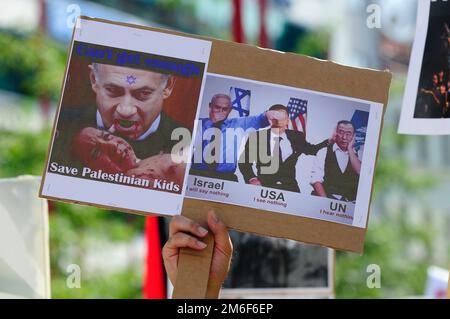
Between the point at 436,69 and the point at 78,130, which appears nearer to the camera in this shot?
the point at 78,130

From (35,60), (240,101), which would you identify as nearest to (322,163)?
(240,101)

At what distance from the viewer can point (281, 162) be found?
5.46ft

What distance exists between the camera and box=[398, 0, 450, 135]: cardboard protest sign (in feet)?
5.95

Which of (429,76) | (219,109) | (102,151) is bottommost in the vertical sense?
(102,151)

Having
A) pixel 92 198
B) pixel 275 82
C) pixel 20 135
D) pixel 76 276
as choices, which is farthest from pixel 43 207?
pixel 20 135

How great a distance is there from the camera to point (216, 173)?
165 centimetres

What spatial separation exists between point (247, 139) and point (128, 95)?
223 mm

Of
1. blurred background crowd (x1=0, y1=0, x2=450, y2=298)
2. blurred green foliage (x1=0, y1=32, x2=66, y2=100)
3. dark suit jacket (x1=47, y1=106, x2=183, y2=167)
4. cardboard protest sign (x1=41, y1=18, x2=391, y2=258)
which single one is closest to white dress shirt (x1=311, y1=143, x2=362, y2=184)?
cardboard protest sign (x1=41, y1=18, x2=391, y2=258)

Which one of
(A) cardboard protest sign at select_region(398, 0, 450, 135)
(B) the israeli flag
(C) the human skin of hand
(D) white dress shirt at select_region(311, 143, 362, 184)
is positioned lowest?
(C) the human skin of hand

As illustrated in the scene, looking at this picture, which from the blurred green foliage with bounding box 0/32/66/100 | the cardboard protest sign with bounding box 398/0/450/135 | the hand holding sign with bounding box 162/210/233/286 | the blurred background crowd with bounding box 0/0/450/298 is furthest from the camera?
the blurred green foliage with bounding box 0/32/66/100

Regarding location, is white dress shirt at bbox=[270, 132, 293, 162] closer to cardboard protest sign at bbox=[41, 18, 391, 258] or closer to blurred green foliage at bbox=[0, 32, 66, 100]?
cardboard protest sign at bbox=[41, 18, 391, 258]

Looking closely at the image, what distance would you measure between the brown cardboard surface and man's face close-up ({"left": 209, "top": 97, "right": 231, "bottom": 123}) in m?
0.05

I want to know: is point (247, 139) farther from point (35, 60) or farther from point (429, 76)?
point (35, 60)
